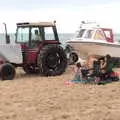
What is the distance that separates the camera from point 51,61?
16922mm

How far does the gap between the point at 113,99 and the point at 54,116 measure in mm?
2463

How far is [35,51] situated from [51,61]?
2.28 feet

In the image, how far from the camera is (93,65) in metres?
14.6

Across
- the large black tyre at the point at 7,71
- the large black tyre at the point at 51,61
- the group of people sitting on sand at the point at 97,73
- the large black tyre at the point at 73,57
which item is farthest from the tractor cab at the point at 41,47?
the large black tyre at the point at 73,57

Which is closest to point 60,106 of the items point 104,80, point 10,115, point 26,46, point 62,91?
point 10,115

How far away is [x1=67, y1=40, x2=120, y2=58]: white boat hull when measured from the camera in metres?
19.4

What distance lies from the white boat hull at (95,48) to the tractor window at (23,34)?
306 centimetres

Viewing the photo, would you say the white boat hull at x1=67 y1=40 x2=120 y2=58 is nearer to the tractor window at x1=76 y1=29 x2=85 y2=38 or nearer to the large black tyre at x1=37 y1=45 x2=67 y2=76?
the tractor window at x1=76 y1=29 x2=85 y2=38

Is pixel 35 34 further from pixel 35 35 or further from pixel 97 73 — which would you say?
pixel 97 73

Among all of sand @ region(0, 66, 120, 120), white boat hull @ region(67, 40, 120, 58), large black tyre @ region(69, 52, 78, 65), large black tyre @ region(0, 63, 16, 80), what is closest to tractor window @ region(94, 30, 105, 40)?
white boat hull @ region(67, 40, 120, 58)

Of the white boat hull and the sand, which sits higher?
the white boat hull

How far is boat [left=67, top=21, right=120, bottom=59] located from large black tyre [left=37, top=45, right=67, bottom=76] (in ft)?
7.84

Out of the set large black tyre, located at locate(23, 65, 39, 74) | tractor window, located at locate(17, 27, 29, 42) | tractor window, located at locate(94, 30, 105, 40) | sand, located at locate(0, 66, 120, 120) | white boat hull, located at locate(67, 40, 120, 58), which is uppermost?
tractor window, located at locate(17, 27, 29, 42)

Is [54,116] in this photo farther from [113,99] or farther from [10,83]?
[10,83]
